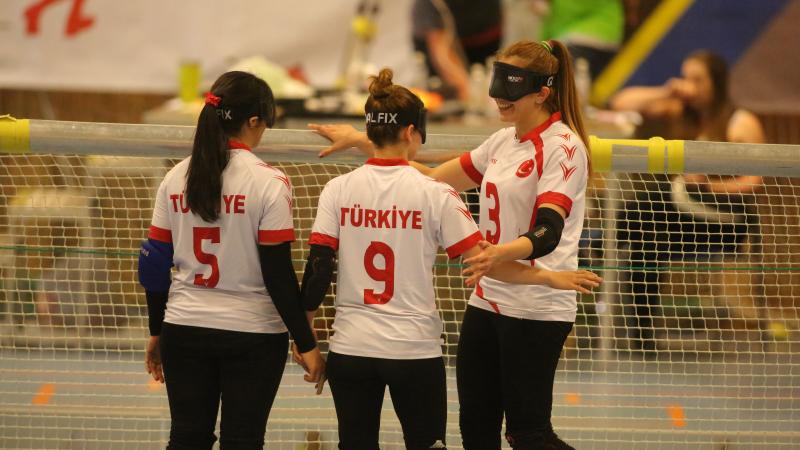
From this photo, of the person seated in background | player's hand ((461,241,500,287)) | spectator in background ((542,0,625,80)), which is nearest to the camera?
player's hand ((461,241,500,287))

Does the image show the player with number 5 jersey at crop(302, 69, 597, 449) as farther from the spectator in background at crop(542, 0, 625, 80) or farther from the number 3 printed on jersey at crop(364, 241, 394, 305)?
the spectator in background at crop(542, 0, 625, 80)

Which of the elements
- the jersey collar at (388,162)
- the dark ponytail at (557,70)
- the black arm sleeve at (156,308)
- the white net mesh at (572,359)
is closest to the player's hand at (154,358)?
the black arm sleeve at (156,308)

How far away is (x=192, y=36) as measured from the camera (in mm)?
7742

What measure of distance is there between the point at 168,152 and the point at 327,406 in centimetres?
144

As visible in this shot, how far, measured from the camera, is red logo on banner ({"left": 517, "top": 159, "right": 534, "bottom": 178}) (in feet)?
10.3

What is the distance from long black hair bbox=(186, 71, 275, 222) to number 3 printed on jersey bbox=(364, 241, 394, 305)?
0.45 meters

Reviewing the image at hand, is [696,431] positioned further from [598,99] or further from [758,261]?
[598,99]

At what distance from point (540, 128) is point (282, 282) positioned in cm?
90

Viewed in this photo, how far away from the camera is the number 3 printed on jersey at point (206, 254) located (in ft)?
9.98

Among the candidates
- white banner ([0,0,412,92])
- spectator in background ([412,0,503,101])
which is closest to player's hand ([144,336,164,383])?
spectator in background ([412,0,503,101])

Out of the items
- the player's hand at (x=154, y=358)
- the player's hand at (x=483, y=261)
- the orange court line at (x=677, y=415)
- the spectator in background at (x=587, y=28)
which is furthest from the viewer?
the spectator in background at (x=587, y=28)

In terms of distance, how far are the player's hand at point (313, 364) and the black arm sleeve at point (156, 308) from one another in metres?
0.48

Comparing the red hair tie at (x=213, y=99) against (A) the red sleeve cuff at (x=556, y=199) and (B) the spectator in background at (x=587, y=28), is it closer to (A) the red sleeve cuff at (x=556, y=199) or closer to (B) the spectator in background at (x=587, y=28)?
(A) the red sleeve cuff at (x=556, y=199)

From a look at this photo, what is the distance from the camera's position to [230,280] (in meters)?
3.05
